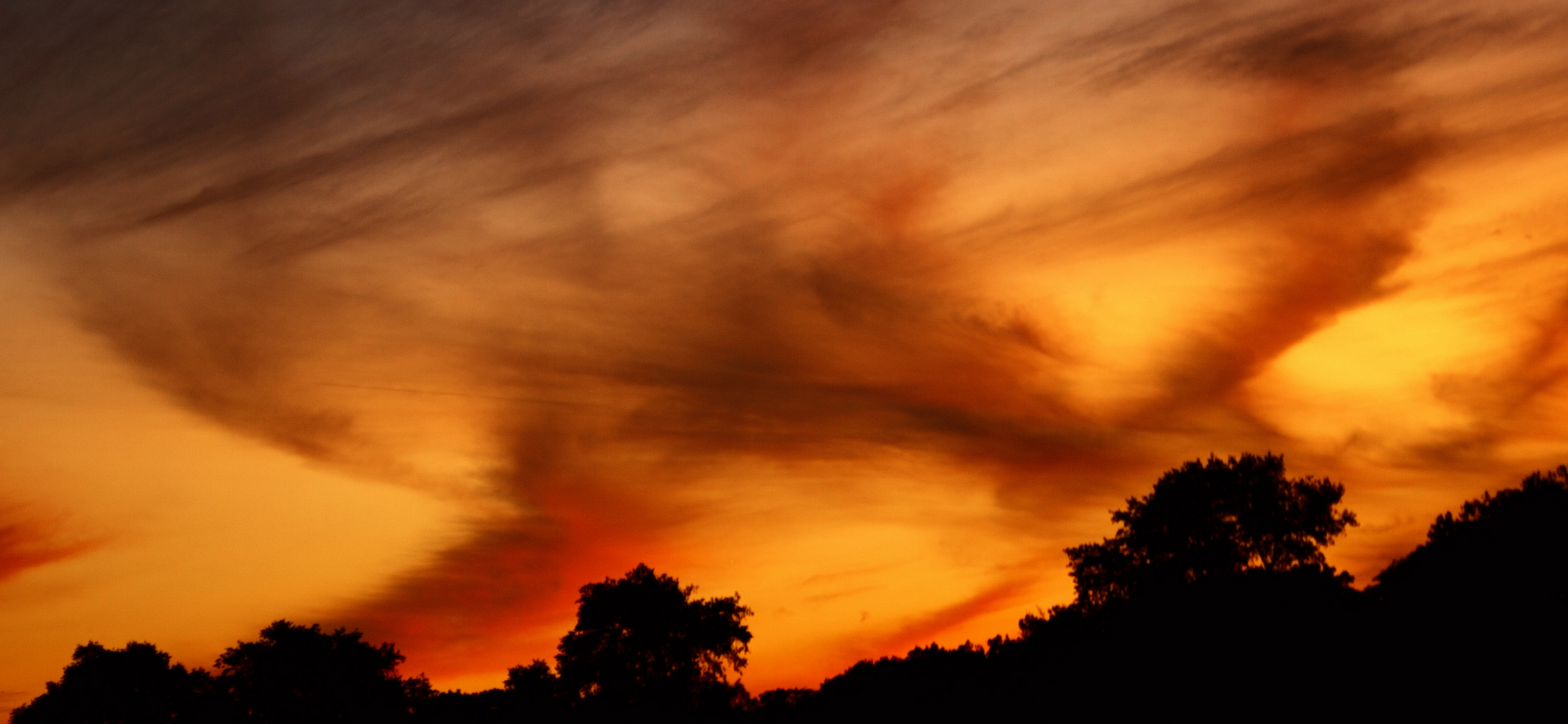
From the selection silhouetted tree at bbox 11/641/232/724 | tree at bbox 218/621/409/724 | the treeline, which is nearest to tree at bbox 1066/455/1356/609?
the treeline

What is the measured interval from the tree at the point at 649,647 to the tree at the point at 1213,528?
34.3m

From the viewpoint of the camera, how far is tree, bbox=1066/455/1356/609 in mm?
85562

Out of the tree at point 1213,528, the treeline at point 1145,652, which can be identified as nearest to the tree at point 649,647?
the treeline at point 1145,652

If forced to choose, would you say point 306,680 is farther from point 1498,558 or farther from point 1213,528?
point 1498,558

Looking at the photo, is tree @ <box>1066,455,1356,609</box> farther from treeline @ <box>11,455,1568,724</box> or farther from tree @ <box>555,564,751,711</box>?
tree @ <box>555,564,751,711</box>

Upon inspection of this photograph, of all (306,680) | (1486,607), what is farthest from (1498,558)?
(306,680)

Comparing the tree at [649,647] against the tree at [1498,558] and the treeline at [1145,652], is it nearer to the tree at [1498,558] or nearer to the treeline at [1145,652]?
the treeline at [1145,652]

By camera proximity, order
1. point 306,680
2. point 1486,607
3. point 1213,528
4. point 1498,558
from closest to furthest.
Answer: point 1486,607 → point 1498,558 → point 1213,528 → point 306,680

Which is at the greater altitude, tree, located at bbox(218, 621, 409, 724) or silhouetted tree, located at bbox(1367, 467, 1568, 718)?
tree, located at bbox(218, 621, 409, 724)

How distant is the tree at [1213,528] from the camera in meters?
85.6

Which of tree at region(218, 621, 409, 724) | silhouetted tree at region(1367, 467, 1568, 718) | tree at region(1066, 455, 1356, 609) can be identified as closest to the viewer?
silhouetted tree at region(1367, 467, 1568, 718)

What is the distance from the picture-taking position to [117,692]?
12938 cm

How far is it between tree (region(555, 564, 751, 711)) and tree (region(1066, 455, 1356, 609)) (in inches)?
1352

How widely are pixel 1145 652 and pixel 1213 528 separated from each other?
3303cm
